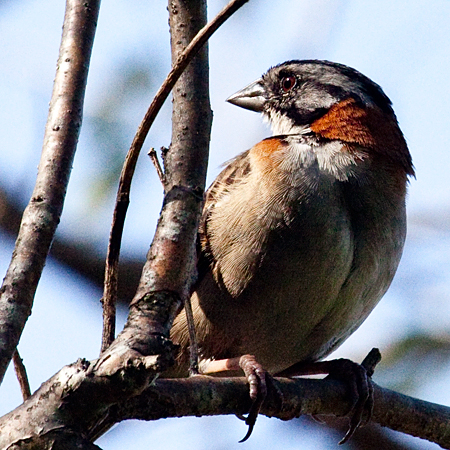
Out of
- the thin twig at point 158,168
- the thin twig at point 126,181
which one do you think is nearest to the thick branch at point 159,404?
the thin twig at point 126,181

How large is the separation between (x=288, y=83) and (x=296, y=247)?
6.69 feet

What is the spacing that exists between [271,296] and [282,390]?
3.53ft

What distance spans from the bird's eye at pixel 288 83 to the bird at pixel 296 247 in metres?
0.83

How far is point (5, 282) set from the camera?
2.91 meters

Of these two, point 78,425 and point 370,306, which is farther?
point 370,306

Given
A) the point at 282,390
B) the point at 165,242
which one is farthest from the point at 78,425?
the point at 282,390

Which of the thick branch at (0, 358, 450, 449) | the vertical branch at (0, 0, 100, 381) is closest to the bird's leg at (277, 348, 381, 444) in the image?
the thick branch at (0, 358, 450, 449)

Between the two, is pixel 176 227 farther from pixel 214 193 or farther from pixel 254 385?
pixel 214 193

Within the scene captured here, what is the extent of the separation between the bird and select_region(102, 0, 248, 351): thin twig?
161 cm

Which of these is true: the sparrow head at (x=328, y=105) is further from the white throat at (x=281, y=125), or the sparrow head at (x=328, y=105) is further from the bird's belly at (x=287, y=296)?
the bird's belly at (x=287, y=296)

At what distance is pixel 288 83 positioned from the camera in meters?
6.32

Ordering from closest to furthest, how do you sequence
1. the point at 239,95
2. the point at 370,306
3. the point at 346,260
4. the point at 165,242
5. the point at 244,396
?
1. the point at 165,242
2. the point at 244,396
3. the point at 346,260
4. the point at 370,306
5. the point at 239,95

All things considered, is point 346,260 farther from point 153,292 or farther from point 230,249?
point 153,292

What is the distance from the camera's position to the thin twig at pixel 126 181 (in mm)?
3055
